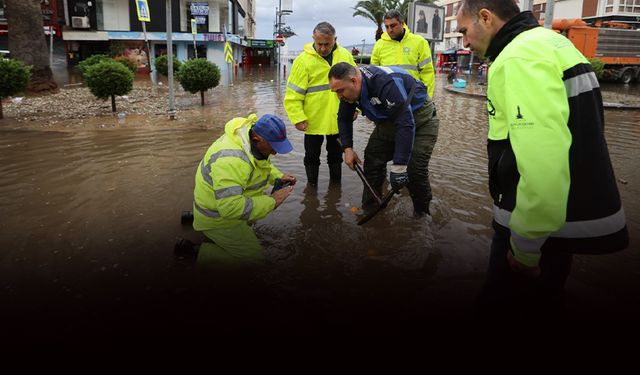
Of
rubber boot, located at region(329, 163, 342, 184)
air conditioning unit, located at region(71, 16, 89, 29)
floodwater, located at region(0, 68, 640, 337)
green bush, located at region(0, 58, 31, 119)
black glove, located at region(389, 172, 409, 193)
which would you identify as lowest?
floodwater, located at region(0, 68, 640, 337)

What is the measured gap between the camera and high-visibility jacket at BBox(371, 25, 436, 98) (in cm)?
569

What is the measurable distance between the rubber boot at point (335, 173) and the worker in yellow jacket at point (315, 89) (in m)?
0.41

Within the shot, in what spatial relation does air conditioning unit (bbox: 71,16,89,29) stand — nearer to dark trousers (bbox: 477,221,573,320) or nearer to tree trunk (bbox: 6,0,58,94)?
tree trunk (bbox: 6,0,58,94)

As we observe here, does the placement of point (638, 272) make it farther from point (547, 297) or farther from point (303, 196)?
point (303, 196)

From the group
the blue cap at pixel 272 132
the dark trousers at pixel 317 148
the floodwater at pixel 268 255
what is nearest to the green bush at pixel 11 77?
the floodwater at pixel 268 255

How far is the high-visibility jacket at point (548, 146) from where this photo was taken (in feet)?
5.49

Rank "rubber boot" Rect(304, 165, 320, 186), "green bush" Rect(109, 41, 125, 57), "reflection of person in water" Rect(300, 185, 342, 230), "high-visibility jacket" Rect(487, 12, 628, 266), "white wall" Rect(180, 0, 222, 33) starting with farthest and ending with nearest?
"white wall" Rect(180, 0, 222, 33) → "green bush" Rect(109, 41, 125, 57) → "rubber boot" Rect(304, 165, 320, 186) → "reflection of person in water" Rect(300, 185, 342, 230) → "high-visibility jacket" Rect(487, 12, 628, 266)

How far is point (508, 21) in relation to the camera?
1991mm

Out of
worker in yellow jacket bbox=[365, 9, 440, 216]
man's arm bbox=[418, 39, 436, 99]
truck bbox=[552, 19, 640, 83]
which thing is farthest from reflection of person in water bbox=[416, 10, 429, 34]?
truck bbox=[552, 19, 640, 83]

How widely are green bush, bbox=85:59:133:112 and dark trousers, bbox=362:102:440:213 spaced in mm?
8683

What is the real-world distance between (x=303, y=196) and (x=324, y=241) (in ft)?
4.28

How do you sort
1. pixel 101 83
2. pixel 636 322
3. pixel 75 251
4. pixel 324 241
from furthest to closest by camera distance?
pixel 101 83 < pixel 324 241 < pixel 75 251 < pixel 636 322

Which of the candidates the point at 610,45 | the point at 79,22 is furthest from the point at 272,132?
the point at 79,22

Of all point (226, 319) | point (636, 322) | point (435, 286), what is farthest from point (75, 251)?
point (636, 322)
